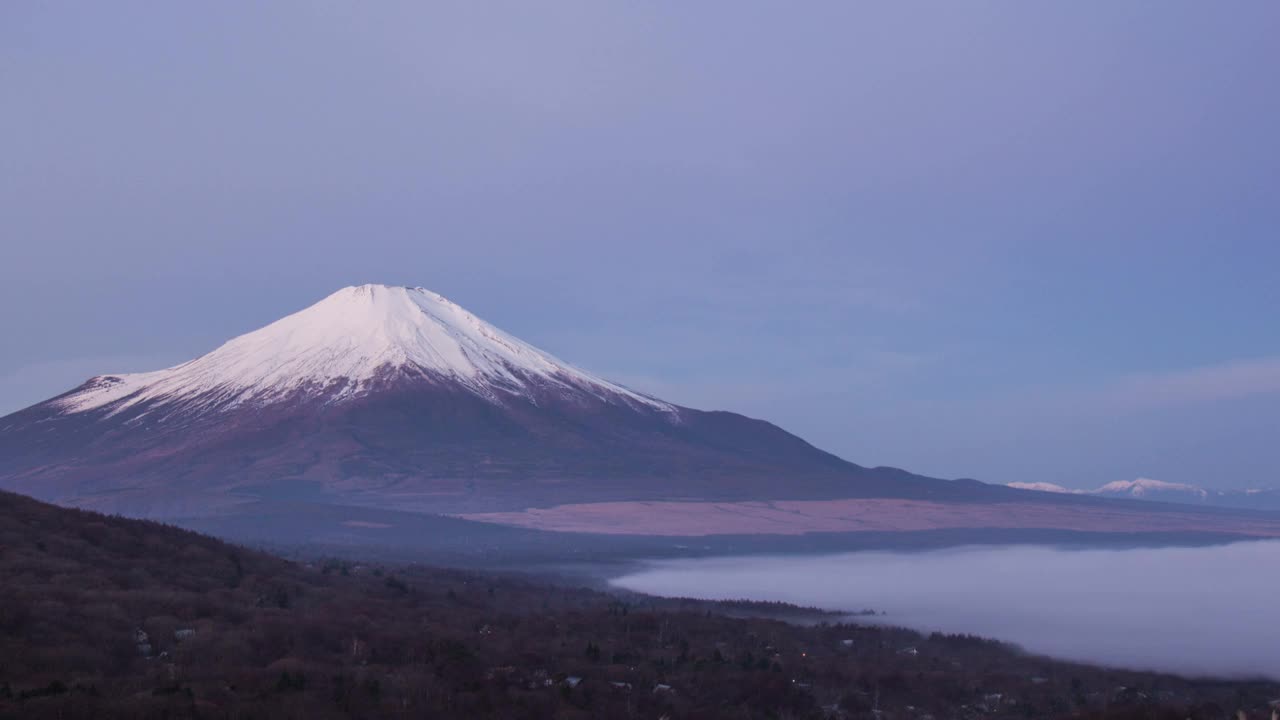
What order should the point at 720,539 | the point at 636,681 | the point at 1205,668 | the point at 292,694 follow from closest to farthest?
the point at 292,694, the point at 636,681, the point at 1205,668, the point at 720,539

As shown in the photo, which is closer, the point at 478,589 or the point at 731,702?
the point at 731,702

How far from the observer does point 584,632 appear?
4450cm

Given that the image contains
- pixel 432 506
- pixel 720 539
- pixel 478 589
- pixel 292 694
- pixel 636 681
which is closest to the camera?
pixel 292 694

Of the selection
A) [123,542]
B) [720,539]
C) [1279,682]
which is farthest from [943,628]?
[720,539]

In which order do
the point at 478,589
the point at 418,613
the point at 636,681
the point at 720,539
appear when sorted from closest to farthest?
the point at 636,681
the point at 418,613
the point at 478,589
the point at 720,539

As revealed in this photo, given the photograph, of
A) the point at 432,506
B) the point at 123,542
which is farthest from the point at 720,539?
the point at 123,542

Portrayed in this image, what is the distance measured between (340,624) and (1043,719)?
20.3m

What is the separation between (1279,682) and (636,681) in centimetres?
2938

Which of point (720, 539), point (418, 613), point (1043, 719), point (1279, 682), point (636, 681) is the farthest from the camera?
point (720, 539)

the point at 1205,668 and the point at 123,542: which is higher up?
the point at 123,542

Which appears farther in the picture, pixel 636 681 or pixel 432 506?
pixel 432 506

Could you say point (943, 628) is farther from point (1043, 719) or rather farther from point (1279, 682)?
point (1043, 719)

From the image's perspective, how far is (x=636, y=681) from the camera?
112 ft

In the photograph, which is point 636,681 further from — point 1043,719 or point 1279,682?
point 1279,682
